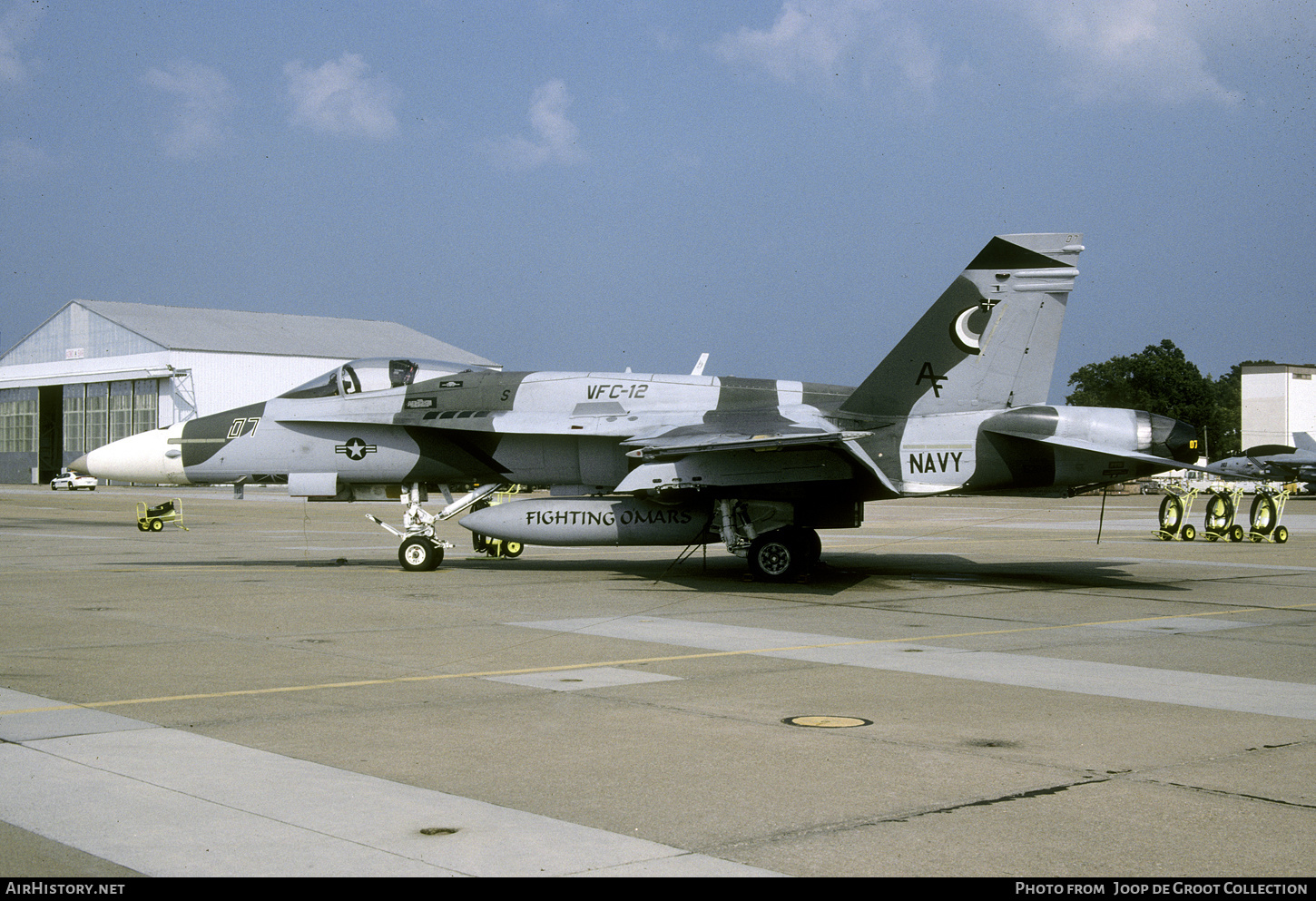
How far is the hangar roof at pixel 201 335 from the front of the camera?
237 ft

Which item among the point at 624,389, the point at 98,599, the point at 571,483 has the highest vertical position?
the point at 624,389

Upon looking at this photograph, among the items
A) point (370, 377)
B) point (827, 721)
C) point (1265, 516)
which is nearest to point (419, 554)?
point (370, 377)

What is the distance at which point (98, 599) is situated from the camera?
45.4ft

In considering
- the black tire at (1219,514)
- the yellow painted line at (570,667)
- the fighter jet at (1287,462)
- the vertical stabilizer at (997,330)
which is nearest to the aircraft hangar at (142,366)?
the fighter jet at (1287,462)

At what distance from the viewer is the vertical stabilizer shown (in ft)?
52.2

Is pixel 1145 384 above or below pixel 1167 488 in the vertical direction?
above

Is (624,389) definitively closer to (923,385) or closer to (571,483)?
(571,483)

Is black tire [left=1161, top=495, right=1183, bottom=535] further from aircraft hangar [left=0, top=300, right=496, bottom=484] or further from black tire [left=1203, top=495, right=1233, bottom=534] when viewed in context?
aircraft hangar [left=0, top=300, right=496, bottom=484]

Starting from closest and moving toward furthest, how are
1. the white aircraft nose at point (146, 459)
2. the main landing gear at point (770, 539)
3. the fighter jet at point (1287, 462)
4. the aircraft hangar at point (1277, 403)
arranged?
the main landing gear at point (770, 539)
the white aircraft nose at point (146, 459)
the fighter jet at point (1287, 462)
the aircraft hangar at point (1277, 403)

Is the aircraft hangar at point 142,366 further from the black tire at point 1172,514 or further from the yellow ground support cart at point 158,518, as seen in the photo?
the black tire at point 1172,514

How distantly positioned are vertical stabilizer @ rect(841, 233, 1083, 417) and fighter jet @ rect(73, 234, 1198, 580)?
0.03 meters

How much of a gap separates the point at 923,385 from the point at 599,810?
11.8 m

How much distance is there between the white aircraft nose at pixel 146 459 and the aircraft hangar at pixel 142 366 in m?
51.5
